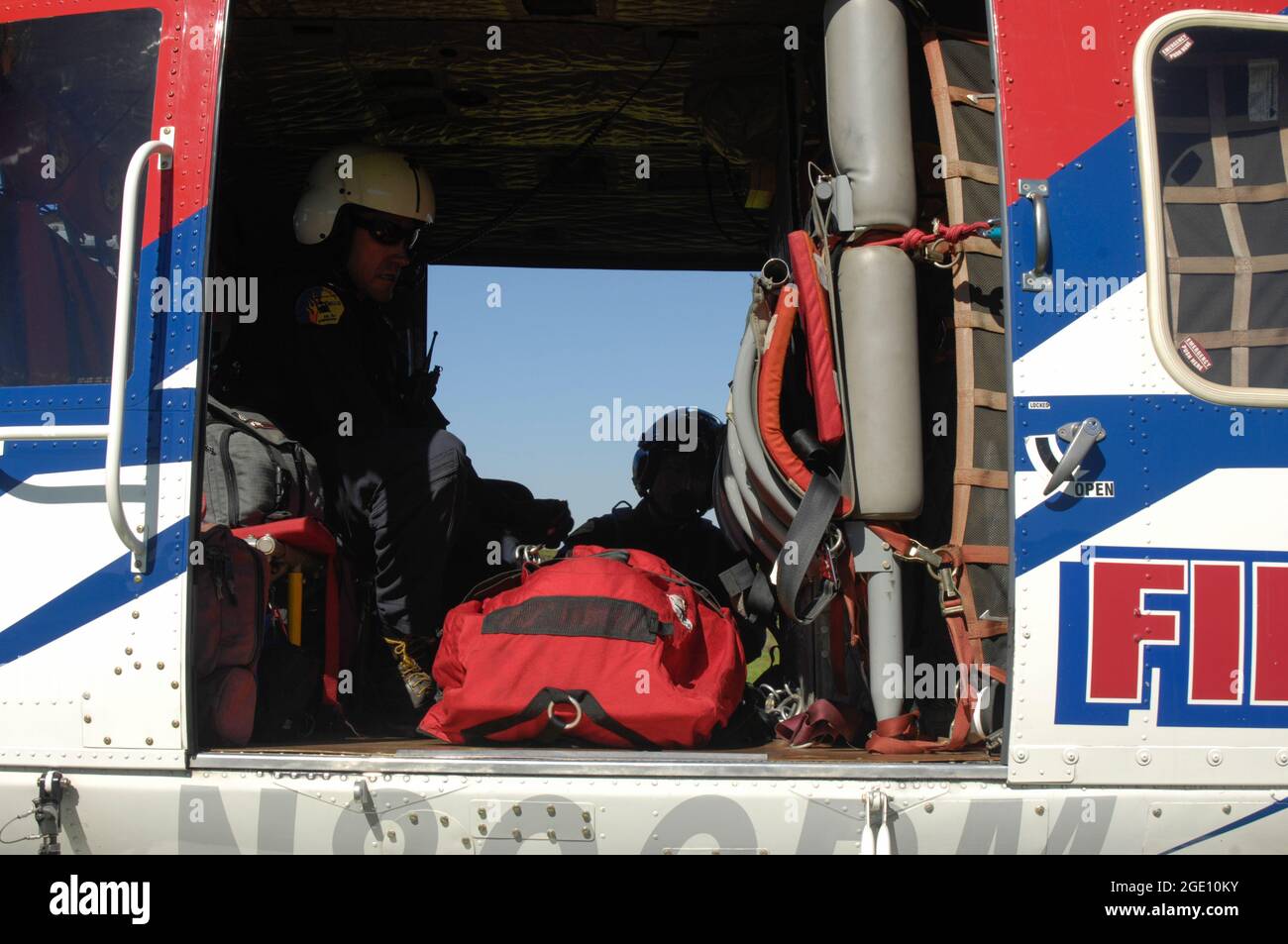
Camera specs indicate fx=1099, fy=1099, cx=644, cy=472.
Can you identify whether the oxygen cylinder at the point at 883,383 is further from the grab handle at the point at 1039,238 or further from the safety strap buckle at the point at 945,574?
the grab handle at the point at 1039,238

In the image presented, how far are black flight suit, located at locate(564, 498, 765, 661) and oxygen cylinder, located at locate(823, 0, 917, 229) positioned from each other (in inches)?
64.9

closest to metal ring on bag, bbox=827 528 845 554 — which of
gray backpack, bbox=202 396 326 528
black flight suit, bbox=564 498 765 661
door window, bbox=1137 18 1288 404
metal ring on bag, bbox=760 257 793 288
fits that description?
metal ring on bag, bbox=760 257 793 288

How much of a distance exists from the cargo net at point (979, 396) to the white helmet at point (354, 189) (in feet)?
5.89

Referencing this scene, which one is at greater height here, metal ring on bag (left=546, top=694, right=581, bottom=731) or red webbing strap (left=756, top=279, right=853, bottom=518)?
red webbing strap (left=756, top=279, right=853, bottom=518)

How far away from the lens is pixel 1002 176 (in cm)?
232

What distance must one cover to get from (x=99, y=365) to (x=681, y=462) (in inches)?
81.2

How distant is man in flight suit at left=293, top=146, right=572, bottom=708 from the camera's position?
3217 mm

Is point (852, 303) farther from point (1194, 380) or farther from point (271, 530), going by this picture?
point (271, 530)

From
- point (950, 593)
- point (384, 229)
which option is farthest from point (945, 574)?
point (384, 229)

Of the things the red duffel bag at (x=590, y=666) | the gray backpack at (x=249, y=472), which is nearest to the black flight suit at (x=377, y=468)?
the gray backpack at (x=249, y=472)

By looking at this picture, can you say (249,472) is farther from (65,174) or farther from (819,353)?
(819,353)

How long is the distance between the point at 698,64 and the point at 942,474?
1601mm

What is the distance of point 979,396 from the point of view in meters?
2.44

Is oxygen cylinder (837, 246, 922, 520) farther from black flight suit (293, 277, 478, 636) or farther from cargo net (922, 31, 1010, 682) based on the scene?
black flight suit (293, 277, 478, 636)
